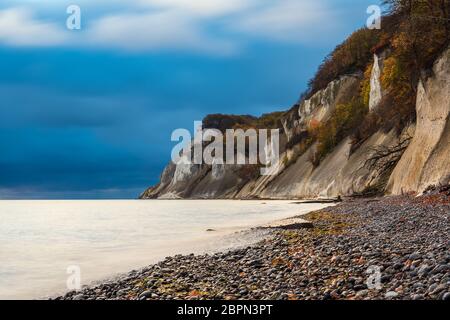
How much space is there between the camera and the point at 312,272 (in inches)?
350

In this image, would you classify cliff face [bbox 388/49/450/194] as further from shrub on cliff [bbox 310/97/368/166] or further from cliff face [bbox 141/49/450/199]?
shrub on cliff [bbox 310/97/368/166]

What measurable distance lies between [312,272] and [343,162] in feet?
177

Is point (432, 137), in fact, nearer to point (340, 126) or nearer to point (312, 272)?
point (312, 272)

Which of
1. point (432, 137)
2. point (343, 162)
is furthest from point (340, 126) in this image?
point (432, 137)

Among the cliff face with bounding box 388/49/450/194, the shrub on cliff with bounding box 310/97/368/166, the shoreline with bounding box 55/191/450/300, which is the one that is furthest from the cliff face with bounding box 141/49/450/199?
the shoreline with bounding box 55/191/450/300

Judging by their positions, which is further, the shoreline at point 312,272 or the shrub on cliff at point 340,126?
the shrub on cliff at point 340,126

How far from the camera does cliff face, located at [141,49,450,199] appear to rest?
93.6ft

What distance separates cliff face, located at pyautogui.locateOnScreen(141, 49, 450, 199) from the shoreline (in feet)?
52.0

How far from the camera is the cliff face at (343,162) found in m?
28.5

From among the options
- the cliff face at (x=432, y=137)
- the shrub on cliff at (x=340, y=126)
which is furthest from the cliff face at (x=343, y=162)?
the shrub on cliff at (x=340, y=126)

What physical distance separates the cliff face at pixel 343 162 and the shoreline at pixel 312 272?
52.0ft

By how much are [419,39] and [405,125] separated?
42.1 ft

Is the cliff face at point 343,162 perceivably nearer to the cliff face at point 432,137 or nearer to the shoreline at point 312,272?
the cliff face at point 432,137

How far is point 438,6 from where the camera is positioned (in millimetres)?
32031
